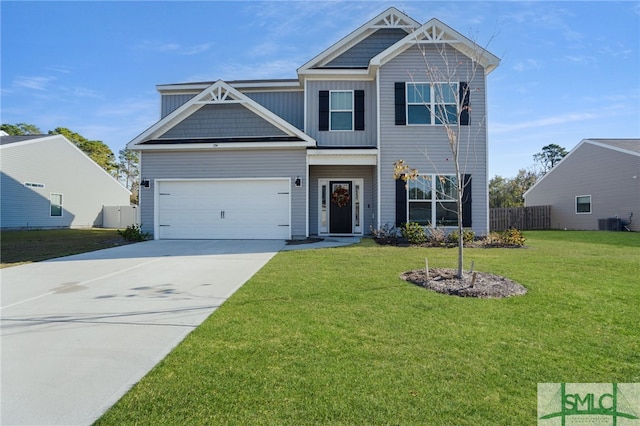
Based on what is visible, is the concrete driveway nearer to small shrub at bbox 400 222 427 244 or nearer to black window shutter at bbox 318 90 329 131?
small shrub at bbox 400 222 427 244

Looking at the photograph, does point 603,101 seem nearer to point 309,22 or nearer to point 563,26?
point 563,26

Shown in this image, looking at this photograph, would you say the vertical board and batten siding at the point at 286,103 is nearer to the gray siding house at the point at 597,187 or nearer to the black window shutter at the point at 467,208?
the black window shutter at the point at 467,208

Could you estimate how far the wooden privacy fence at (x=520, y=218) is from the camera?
22.1m

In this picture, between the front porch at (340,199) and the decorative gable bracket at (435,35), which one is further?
the front porch at (340,199)

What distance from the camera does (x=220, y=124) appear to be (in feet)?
43.7

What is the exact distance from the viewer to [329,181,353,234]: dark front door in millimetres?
14352

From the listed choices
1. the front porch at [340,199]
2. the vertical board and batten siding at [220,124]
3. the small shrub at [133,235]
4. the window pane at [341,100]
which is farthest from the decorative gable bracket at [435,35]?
the small shrub at [133,235]

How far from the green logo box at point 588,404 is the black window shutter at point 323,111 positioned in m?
12.0

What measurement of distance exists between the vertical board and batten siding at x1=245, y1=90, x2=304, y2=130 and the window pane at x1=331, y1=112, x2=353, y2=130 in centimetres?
200

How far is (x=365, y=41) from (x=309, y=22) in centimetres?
302

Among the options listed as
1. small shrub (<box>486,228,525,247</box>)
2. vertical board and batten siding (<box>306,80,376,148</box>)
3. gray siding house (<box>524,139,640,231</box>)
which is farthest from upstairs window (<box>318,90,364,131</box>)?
gray siding house (<box>524,139,640,231</box>)

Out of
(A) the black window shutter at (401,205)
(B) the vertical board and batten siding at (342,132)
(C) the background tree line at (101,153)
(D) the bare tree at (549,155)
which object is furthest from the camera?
(D) the bare tree at (549,155)

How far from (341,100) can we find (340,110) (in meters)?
0.40

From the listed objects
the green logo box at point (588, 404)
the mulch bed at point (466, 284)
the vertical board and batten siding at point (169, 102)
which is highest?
the vertical board and batten siding at point (169, 102)
